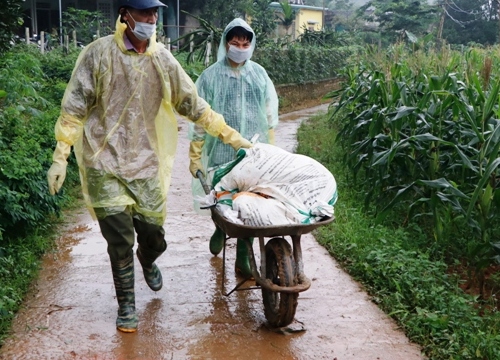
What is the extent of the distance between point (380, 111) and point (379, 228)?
1098mm

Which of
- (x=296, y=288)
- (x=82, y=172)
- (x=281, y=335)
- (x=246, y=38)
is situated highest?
(x=246, y=38)

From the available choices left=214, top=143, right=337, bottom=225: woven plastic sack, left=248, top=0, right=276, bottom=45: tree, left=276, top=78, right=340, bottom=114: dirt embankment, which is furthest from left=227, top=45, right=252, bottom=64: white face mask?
left=248, top=0, right=276, bottom=45: tree

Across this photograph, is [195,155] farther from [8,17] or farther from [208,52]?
[208,52]

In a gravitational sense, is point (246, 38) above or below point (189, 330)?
above

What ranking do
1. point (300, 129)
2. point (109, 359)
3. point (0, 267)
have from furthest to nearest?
point (300, 129)
point (0, 267)
point (109, 359)

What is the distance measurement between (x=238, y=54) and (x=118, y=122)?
1179 millimetres

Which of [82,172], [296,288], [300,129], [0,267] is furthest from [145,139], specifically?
[300,129]

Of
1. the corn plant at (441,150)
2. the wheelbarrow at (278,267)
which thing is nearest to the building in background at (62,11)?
the corn plant at (441,150)

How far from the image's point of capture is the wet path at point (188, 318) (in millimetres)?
3729

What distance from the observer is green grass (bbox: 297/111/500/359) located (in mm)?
3758

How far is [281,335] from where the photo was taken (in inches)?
156

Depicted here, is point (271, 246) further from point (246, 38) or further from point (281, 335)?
point (246, 38)

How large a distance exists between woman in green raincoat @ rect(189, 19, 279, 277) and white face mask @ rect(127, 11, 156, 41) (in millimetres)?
908

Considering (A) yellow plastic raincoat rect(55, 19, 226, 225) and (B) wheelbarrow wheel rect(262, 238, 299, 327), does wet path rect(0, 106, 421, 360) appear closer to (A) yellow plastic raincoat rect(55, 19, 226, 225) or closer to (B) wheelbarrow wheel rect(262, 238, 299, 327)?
(B) wheelbarrow wheel rect(262, 238, 299, 327)
